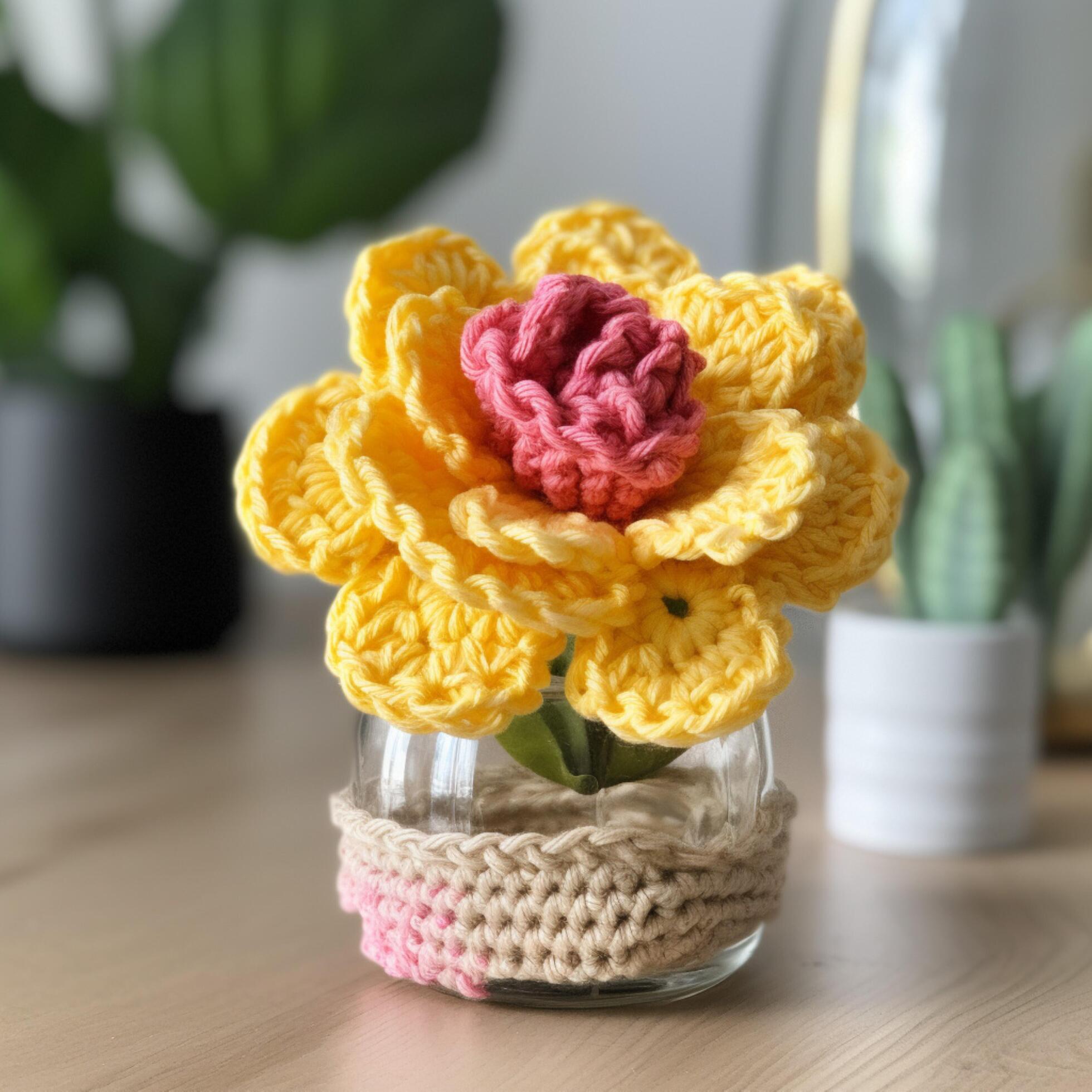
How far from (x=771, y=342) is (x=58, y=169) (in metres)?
0.71

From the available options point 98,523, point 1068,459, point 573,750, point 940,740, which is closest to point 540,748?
point 573,750

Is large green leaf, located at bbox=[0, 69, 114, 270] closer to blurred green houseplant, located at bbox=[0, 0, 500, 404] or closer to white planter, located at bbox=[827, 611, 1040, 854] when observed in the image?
blurred green houseplant, located at bbox=[0, 0, 500, 404]

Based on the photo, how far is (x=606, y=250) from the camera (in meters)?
0.42

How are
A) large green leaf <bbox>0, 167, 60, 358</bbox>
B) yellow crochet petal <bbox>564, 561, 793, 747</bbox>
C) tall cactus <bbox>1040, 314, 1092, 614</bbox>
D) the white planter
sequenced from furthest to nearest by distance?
large green leaf <bbox>0, 167, 60, 358</bbox> < tall cactus <bbox>1040, 314, 1092, 614</bbox> < the white planter < yellow crochet petal <bbox>564, 561, 793, 747</bbox>

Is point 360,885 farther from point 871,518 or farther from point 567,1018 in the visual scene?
point 871,518

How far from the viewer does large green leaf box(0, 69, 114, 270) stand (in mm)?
911

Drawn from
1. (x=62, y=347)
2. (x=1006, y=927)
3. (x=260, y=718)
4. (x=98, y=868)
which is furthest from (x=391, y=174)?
(x=1006, y=927)

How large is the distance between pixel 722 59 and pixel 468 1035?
0.87 m

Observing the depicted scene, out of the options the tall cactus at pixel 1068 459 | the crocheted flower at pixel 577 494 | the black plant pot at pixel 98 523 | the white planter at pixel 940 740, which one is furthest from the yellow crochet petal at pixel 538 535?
the black plant pot at pixel 98 523

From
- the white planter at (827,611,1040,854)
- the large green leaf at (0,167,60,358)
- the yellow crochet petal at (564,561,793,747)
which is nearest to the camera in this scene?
the yellow crochet petal at (564,561,793,747)

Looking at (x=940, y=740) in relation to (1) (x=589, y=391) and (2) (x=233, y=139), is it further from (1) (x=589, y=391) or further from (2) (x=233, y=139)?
(2) (x=233, y=139)

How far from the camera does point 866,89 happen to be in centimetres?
83

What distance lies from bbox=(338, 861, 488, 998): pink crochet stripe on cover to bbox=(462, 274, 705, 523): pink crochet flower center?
0.37 feet

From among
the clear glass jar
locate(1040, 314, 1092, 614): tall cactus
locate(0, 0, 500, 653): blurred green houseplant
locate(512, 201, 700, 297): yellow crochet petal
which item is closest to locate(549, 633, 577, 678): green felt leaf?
the clear glass jar
